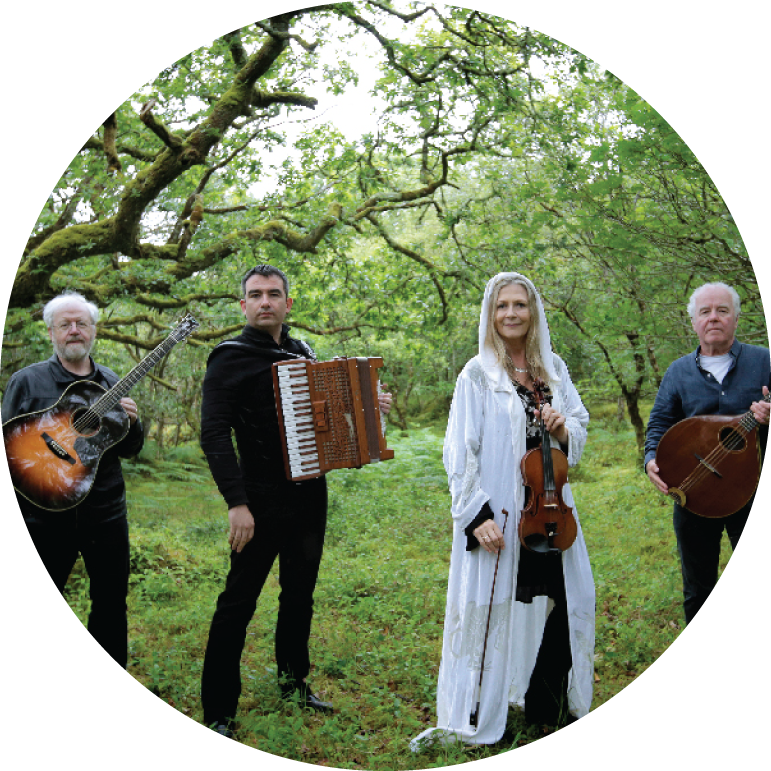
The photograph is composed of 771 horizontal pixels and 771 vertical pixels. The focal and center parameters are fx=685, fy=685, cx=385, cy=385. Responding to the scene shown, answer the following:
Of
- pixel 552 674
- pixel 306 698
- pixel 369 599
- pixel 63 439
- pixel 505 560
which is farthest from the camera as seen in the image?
pixel 369 599

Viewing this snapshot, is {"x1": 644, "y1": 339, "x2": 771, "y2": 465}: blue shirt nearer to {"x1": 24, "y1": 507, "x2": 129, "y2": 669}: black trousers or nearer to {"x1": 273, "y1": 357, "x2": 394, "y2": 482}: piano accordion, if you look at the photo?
{"x1": 273, "y1": 357, "x2": 394, "y2": 482}: piano accordion

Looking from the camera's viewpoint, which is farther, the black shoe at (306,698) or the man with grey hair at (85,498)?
the black shoe at (306,698)

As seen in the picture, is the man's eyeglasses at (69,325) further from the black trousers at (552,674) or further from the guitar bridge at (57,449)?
the black trousers at (552,674)

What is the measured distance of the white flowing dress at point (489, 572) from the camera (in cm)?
327

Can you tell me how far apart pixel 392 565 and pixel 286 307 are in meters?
2.01

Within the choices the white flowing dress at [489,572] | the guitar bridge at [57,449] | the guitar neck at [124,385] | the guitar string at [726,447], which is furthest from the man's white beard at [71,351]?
the guitar string at [726,447]

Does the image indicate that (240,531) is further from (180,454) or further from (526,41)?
(526,41)

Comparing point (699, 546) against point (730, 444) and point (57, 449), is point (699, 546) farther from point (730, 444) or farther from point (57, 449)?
point (57, 449)

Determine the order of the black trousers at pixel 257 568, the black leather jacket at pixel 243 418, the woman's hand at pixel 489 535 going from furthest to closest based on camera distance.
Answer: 1. the black trousers at pixel 257 568
2. the black leather jacket at pixel 243 418
3. the woman's hand at pixel 489 535

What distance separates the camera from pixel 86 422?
349 cm

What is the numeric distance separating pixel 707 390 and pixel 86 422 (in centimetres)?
322

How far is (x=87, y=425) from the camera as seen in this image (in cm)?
349

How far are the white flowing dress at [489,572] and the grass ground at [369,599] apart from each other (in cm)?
22

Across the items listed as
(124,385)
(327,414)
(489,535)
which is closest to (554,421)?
(489,535)
